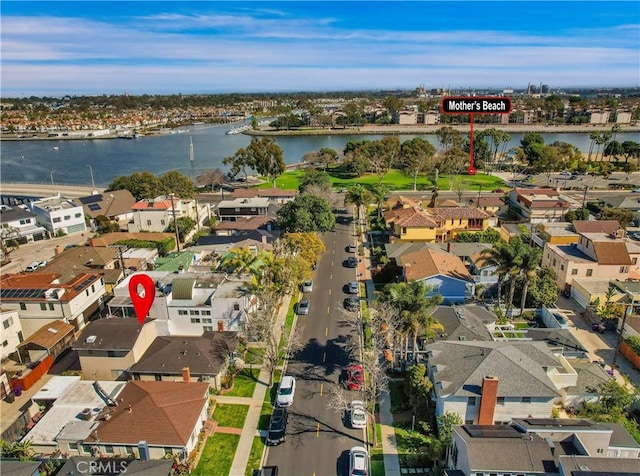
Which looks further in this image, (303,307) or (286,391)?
(303,307)

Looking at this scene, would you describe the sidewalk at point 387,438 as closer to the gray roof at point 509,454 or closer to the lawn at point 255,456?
the gray roof at point 509,454

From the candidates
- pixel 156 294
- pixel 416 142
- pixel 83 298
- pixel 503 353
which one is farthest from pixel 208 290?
pixel 416 142

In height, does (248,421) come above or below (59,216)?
below

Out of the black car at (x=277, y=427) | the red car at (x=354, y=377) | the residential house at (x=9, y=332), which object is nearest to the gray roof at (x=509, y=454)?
the red car at (x=354, y=377)

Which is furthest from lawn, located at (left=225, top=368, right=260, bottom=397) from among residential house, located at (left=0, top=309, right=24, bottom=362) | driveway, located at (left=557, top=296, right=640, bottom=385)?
driveway, located at (left=557, top=296, right=640, bottom=385)

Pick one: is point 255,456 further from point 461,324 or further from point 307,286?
point 307,286

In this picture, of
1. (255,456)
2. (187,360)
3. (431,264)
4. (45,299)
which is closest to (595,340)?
(431,264)
